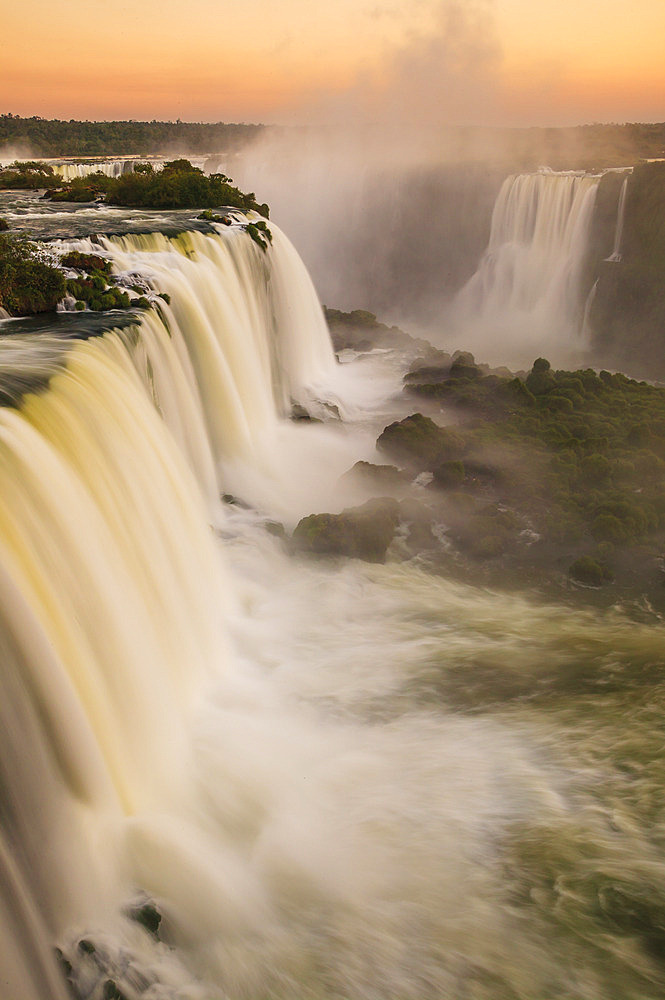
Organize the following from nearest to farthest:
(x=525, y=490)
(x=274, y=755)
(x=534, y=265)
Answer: (x=274, y=755)
(x=525, y=490)
(x=534, y=265)

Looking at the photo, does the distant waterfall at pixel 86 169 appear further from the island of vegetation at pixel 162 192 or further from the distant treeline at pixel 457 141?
the distant treeline at pixel 457 141

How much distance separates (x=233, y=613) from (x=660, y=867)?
5875 mm

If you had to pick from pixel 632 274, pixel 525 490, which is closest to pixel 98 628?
pixel 525 490

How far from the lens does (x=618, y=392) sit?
18.4 m

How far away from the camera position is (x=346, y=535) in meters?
12.0

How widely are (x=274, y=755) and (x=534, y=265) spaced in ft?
94.1

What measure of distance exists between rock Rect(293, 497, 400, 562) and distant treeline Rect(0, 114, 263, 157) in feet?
201

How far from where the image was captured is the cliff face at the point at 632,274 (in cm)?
2738

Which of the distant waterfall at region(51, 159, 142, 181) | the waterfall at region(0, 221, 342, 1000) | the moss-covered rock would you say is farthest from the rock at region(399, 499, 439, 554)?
the distant waterfall at region(51, 159, 142, 181)

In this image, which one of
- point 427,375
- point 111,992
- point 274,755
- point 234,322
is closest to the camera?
point 111,992

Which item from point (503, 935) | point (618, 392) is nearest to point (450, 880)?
point (503, 935)

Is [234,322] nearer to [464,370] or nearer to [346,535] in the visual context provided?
[346,535]

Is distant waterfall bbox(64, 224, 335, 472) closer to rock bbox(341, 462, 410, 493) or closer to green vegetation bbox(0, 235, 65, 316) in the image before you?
Result: green vegetation bbox(0, 235, 65, 316)

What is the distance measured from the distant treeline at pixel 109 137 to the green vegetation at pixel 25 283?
191 ft
